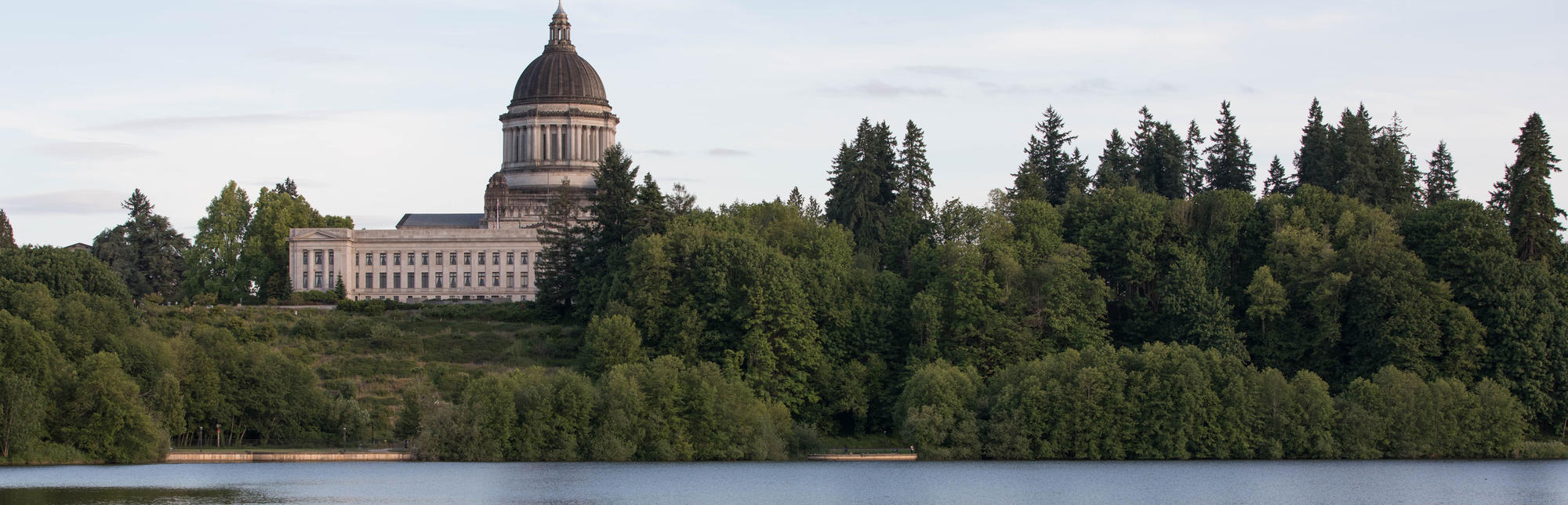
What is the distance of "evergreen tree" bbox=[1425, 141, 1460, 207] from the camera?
97250 millimetres

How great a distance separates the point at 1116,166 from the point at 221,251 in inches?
1946

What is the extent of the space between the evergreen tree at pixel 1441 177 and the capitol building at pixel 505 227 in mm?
43941

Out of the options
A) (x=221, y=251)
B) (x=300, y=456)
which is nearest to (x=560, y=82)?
(x=221, y=251)

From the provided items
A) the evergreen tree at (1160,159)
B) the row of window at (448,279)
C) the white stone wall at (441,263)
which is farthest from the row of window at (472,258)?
the evergreen tree at (1160,159)

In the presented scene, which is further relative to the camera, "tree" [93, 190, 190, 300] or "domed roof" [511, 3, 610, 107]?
"domed roof" [511, 3, 610, 107]

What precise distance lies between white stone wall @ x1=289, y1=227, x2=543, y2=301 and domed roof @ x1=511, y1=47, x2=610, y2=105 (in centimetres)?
1802

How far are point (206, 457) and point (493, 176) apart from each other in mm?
63042

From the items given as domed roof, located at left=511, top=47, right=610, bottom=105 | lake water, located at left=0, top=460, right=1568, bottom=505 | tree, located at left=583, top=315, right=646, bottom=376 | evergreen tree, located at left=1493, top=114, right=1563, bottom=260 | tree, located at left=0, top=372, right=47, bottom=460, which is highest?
domed roof, located at left=511, top=47, right=610, bottom=105

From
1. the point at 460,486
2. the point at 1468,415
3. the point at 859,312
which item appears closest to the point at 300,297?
the point at 859,312

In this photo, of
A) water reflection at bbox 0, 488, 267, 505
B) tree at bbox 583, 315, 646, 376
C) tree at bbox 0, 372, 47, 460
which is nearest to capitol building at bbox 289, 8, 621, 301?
tree at bbox 583, 315, 646, 376

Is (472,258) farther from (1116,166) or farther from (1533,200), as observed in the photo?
(1533,200)

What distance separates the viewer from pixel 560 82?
5330 inches

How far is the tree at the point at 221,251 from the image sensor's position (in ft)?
359

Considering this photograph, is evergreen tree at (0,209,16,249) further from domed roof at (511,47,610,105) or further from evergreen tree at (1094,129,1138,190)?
evergreen tree at (1094,129,1138,190)
